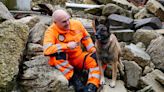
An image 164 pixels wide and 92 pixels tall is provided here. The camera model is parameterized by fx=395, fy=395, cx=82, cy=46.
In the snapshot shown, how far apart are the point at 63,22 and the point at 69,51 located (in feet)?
1.53

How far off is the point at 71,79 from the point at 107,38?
2.80ft

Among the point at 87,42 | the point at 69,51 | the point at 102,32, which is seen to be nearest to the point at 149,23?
the point at 87,42

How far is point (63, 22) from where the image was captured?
582 cm

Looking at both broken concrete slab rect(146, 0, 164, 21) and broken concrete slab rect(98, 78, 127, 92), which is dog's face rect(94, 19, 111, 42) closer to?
broken concrete slab rect(98, 78, 127, 92)

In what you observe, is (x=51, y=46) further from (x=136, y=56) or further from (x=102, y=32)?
(x=136, y=56)

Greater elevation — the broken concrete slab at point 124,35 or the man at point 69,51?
the man at point 69,51

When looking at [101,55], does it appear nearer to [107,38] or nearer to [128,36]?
[107,38]

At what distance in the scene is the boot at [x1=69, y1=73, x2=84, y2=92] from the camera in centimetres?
596

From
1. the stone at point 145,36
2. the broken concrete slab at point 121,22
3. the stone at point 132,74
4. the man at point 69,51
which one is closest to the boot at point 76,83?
the man at point 69,51

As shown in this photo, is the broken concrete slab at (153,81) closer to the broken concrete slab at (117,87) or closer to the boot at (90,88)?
the broken concrete slab at (117,87)

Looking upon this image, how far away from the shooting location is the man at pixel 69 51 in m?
5.81

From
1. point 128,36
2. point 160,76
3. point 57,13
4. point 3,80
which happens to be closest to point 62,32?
point 57,13

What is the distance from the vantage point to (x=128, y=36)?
33.0 feet

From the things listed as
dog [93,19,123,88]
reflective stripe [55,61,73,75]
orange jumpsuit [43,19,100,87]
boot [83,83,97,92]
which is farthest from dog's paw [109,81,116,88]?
reflective stripe [55,61,73,75]
